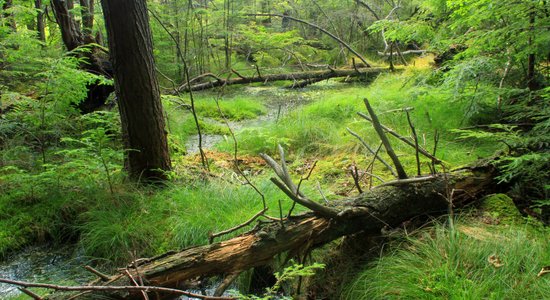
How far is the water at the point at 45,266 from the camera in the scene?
288 cm

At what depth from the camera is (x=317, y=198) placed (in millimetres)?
3381

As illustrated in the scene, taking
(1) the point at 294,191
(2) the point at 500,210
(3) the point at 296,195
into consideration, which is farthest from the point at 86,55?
(2) the point at 500,210

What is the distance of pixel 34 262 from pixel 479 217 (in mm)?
3732

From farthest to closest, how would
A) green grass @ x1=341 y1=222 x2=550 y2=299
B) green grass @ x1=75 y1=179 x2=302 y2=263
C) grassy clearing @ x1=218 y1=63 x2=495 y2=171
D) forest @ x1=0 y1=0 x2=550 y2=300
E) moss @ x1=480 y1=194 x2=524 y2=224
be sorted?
grassy clearing @ x1=218 y1=63 x2=495 y2=171, green grass @ x1=75 y1=179 x2=302 y2=263, moss @ x1=480 y1=194 x2=524 y2=224, forest @ x1=0 y1=0 x2=550 y2=300, green grass @ x1=341 y1=222 x2=550 y2=299

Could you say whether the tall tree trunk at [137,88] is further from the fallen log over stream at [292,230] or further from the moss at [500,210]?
the moss at [500,210]

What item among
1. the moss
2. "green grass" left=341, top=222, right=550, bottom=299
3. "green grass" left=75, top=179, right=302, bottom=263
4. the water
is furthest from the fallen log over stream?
the water

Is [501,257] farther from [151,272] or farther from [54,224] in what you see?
[54,224]

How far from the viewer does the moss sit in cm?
266

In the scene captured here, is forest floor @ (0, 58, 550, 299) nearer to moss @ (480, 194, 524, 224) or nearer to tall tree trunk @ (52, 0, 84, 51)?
moss @ (480, 194, 524, 224)

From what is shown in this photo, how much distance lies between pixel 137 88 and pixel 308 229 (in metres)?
2.36

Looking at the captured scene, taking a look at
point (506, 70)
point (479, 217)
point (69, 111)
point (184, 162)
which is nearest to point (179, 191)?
point (184, 162)

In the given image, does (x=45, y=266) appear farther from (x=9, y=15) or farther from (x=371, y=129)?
(x=9, y=15)

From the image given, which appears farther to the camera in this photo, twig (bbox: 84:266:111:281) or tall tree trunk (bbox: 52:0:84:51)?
tall tree trunk (bbox: 52:0:84:51)

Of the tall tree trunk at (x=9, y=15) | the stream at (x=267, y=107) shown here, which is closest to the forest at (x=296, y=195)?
the stream at (x=267, y=107)
